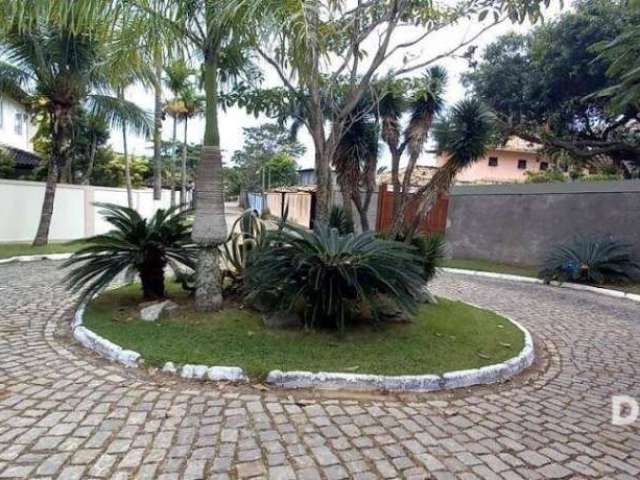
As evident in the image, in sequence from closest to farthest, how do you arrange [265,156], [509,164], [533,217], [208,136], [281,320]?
[281,320] → [208,136] → [533,217] → [509,164] → [265,156]

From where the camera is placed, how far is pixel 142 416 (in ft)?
9.95

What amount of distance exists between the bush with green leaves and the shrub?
678 centimetres

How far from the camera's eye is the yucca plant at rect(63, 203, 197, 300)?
5152 millimetres

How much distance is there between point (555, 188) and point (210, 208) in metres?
9.69

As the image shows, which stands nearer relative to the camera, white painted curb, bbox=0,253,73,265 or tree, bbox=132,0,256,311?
tree, bbox=132,0,256,311

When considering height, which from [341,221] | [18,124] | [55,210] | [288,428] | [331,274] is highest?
[18,124]

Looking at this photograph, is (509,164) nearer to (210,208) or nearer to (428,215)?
(428,215)

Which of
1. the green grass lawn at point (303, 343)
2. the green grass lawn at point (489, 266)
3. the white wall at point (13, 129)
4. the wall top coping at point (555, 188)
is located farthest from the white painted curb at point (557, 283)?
the white wall at point (13, 129)

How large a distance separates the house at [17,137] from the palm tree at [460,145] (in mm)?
17509

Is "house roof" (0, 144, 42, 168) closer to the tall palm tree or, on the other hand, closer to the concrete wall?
the tall palm tree

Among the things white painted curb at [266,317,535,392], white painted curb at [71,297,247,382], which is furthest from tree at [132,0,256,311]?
white painted curb at [266,317,535,392]

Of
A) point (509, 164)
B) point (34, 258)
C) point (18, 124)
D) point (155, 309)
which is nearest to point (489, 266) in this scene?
point (155, 309)

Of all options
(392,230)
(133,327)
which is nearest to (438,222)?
(392,230)

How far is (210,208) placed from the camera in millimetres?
4957
